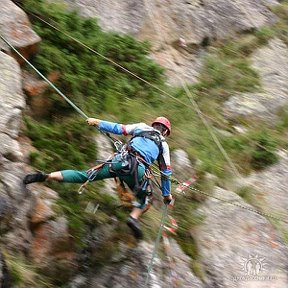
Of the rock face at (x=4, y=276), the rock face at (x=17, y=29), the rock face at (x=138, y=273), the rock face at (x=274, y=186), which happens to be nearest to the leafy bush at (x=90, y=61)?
the rock face at (x=17, y=29)

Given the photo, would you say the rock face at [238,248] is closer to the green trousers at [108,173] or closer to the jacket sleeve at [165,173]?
the jacket sleeve at [165,173]

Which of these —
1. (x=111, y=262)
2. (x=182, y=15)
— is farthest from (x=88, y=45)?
(x=111, y=262)

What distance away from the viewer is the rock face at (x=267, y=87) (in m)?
11.7

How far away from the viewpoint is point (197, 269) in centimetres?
799

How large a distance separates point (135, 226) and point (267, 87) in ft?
19.1

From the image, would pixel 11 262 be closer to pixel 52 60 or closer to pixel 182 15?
pixel 52 60

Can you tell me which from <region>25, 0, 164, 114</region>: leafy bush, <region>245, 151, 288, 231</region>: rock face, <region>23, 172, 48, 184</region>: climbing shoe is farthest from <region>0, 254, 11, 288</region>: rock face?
<region>245, 151, 288, 231</region>: rock face

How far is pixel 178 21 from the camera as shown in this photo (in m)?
12.9

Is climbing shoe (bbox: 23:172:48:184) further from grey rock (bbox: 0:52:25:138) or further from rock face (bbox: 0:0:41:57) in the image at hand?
rock face (bbox: 0:0:41:57)

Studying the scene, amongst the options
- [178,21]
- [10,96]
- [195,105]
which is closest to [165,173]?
[10,96]

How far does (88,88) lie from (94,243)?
9.87 ft

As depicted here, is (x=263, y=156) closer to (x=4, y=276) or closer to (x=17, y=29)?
(x=17, y=29)

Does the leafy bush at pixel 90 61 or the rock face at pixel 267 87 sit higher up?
the leafy bush at pixel 90 61

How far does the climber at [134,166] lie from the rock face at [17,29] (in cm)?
215
